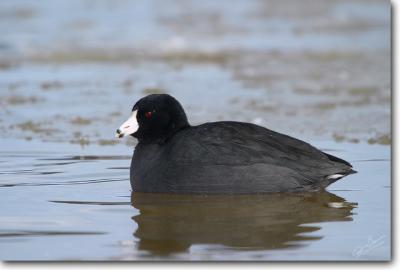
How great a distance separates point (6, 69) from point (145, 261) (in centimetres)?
910

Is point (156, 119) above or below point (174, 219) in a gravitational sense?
above

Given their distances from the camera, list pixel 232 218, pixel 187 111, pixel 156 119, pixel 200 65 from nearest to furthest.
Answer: pixel 232 218 < pixel 156 119 < pixel 187 111 < pixel 200 65

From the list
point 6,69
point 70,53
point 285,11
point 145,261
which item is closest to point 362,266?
point 145,261

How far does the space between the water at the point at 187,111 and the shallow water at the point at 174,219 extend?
0.04ft

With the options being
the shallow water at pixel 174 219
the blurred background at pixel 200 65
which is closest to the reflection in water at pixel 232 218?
the shallow water at pixel 174 219

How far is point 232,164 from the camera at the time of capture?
6523 millimetres

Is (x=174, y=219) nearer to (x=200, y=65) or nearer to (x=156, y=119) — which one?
(x=156, y=119)

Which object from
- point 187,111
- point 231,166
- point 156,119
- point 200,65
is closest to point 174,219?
point 231,166

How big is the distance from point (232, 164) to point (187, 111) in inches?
154

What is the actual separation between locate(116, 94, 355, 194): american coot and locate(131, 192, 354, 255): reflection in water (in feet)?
0.31

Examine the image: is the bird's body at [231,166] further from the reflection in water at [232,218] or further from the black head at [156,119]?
the black head at [156,119]

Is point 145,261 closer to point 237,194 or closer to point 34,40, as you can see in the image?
point 237,194

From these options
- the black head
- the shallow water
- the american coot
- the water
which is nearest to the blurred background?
the water

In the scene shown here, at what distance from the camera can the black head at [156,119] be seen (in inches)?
272
